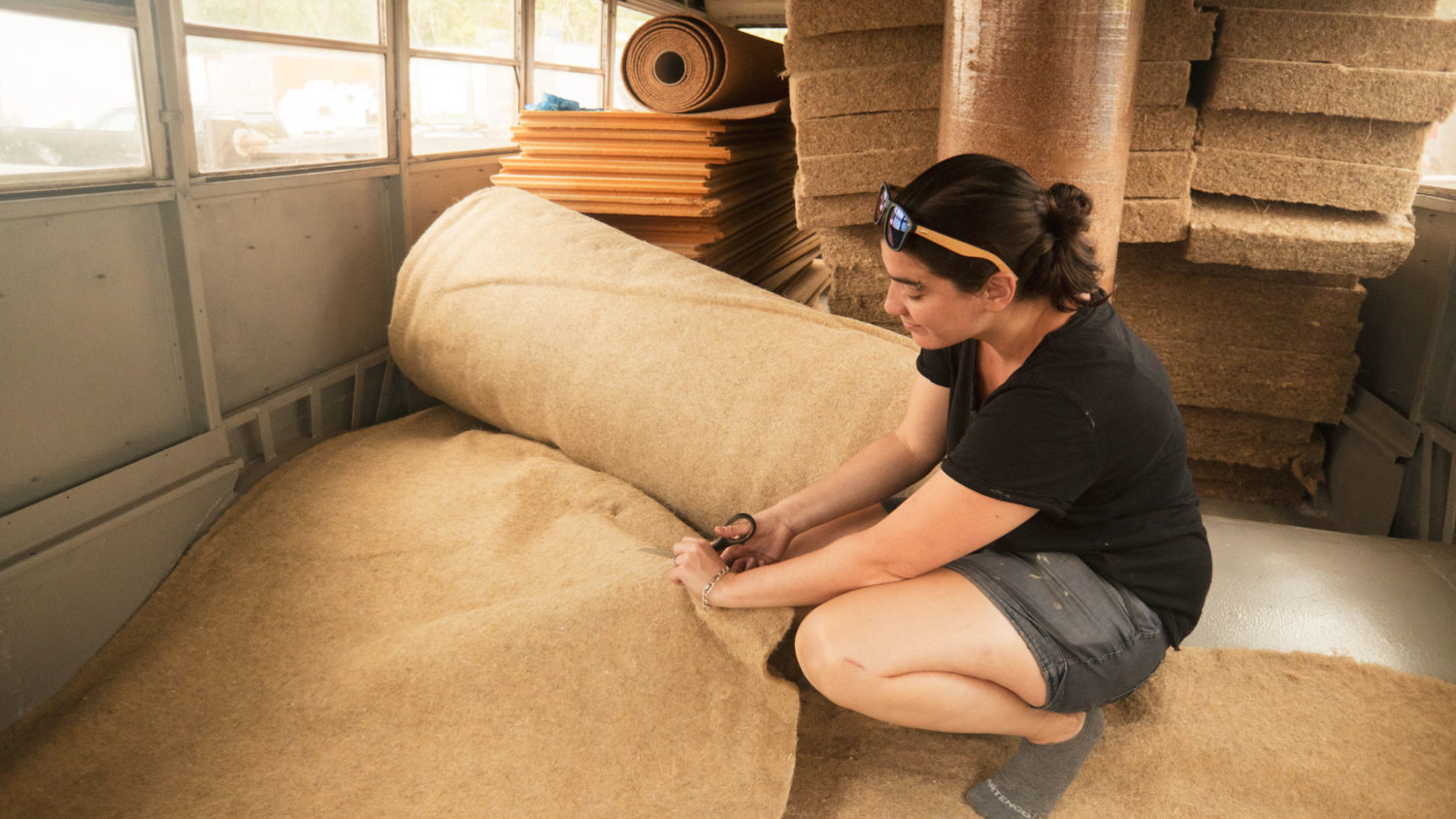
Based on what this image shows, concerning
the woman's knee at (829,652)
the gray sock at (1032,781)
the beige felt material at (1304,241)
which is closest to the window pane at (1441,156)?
the beige felt material at (1304,241)

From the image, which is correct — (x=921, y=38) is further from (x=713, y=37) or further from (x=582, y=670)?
(x=582, y=670)

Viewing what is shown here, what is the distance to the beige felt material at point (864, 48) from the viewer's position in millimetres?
2434

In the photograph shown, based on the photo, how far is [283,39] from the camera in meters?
2.45

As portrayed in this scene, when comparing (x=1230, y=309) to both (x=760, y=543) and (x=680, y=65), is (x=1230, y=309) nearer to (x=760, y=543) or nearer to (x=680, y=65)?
(x=760, y=543)

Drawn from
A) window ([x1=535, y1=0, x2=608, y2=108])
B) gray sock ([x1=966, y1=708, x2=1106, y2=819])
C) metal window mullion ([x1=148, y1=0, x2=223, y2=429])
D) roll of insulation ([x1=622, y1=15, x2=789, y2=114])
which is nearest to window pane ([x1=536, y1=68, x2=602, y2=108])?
window ([x1=535, y1=0, x2=608, y2=108])

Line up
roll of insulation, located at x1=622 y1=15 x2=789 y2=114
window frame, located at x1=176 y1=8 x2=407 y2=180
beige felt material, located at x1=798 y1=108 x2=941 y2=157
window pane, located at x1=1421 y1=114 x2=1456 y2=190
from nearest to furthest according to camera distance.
→ window frame, located at x1=176 y1=8 x2=407 y2=180
beige felt material, located at x1=798 y1=108 x2=941 y2=157
window pane, located at x1=1421 y1=114 x2=1456 y2=190
roll of insulation, located at x1=622 y1=15 x2=789 y2=114

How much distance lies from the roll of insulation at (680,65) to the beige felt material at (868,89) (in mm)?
770

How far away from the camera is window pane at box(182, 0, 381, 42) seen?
7.14 feet

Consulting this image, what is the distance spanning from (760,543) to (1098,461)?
0.63 metres

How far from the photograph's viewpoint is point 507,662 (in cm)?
163

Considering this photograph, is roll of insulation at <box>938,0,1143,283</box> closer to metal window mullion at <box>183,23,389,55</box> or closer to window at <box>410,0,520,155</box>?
metal window mullion at <box>183,23,389,55</box>

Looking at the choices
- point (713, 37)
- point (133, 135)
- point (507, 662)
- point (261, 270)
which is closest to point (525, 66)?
point (713, 37)

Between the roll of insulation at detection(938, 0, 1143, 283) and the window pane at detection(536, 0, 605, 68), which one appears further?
the window pane at detection(536, 0, 605, 68)

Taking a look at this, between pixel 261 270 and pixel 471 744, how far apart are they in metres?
1.45
